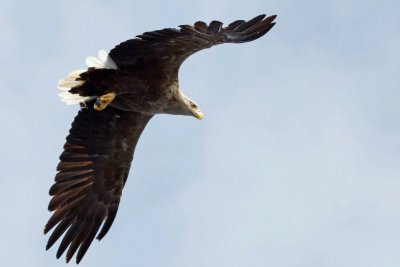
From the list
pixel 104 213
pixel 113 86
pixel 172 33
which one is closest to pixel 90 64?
pixel 113 86

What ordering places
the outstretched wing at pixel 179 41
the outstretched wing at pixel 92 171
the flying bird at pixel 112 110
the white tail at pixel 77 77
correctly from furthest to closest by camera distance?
the outstretched wing at pixel 92 171, the white tail at pixel 77 77, the flying bird at pixel 112 110, the outstretched wing at pixel 179 41

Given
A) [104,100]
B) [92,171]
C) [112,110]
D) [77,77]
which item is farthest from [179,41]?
[92,171]

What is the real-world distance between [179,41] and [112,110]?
2.70 meters

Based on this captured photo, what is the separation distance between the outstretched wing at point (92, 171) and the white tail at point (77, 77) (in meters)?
0.59

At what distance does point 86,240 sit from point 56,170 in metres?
1.32

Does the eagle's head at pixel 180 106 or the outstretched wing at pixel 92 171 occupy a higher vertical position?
the eagle's head at pixel 180 106

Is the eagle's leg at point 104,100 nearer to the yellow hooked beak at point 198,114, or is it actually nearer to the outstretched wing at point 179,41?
the outstretched wing at point 179,41

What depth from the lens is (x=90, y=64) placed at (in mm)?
17391

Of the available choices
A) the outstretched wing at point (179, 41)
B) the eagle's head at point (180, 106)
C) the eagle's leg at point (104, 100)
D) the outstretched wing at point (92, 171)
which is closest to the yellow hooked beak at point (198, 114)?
the eagle's head at point (180, 106)

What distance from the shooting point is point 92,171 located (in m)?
19.0

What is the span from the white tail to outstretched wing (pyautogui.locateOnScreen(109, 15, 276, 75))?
12 cm

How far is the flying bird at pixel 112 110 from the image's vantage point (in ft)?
54.9

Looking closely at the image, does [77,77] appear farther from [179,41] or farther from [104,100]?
[179,41]

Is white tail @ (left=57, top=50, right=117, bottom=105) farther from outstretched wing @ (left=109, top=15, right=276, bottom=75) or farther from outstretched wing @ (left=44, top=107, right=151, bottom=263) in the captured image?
outstretched wing @ (left=44, top=107, right=151, bottom=263)
